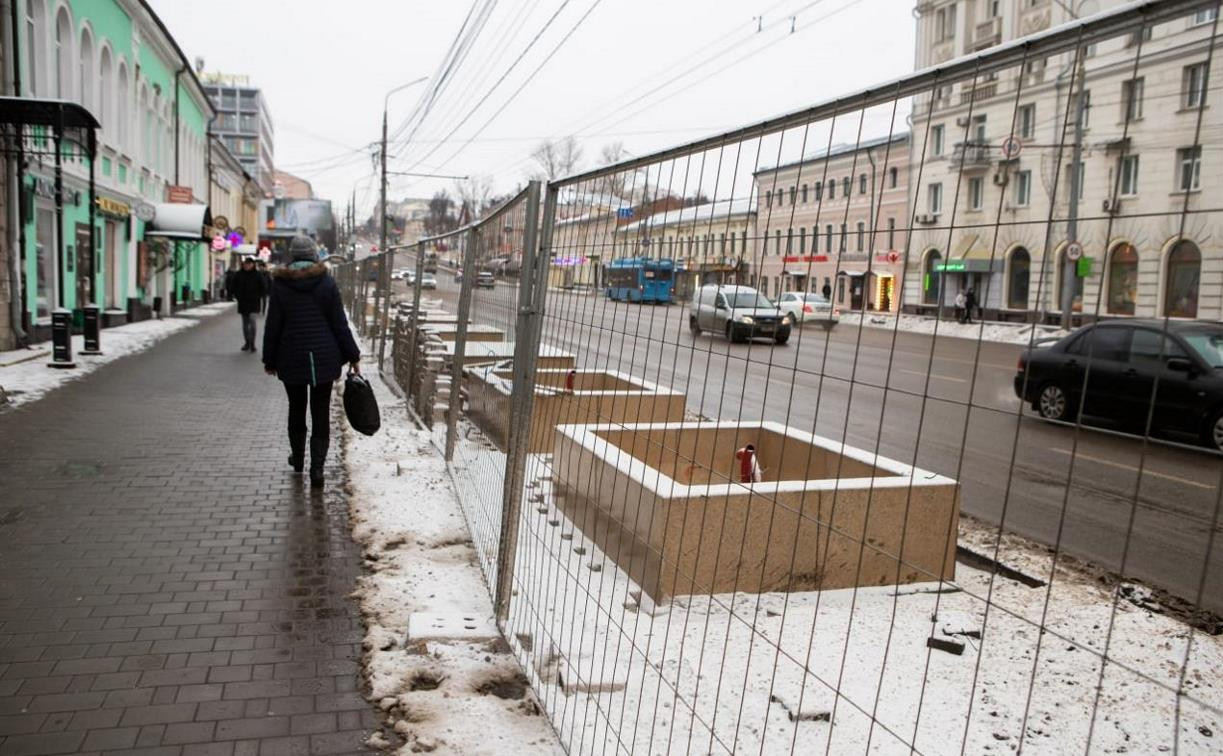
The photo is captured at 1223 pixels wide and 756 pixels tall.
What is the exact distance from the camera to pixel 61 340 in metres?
13.7

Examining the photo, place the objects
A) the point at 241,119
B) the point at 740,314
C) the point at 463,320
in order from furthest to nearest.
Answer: the point at 241,119, the point at 463,320, the point at 740,314

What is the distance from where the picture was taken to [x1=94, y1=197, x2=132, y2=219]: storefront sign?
2144 cm

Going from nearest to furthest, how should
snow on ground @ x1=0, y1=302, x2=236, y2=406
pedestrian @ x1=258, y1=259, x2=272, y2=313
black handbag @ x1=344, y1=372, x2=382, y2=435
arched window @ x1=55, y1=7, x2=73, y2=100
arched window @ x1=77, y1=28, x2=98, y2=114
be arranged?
1. black handbag @ x1=344, y1=372, x2=382, y2=435
2. snow on ground @ x1=0, y1=302, x2=236, y2=406
3. pedestrian @ x1=258, y1=259, x2=272, y2=313
4. arched window @ x1=55, y1=7, x2=73, y2=100
5. arched window @ x1=77, y1=28, x2=98, y2=114

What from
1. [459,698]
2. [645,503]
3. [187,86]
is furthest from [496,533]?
[187,86]

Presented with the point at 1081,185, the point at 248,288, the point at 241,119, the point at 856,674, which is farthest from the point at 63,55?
the point at 241,119

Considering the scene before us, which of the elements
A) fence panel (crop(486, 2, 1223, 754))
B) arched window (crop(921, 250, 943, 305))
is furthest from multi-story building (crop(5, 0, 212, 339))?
arched window (crop(921, 250, 943, 305))

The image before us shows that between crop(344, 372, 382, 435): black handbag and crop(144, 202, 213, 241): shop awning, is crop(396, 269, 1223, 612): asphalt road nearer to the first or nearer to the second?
crop(344, 372, 382, 435): black handbag

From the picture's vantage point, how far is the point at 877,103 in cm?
205

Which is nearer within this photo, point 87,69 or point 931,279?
point 931,279

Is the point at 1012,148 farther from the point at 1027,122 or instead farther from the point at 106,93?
the point at 106,93

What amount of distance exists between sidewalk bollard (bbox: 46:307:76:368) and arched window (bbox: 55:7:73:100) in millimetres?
7149

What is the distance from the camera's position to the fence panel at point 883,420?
149cm

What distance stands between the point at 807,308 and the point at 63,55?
21.3 meters

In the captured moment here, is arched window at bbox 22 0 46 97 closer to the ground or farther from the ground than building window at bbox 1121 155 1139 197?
farther from the ground
